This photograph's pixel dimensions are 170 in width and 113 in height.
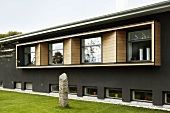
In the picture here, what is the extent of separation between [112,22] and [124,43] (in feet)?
4.17

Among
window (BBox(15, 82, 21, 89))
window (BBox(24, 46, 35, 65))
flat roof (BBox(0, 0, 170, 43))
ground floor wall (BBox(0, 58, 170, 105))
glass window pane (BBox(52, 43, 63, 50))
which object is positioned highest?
flat roof (BBox(0, 0, 170, 43))

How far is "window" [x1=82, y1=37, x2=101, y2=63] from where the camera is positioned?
13.7 metres

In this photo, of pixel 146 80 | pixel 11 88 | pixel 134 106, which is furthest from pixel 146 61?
pixel 11 88

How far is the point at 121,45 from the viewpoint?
12.0 meters

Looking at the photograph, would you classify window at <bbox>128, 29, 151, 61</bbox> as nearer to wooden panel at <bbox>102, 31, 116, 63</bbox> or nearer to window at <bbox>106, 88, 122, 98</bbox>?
wooden panel at <bbox>102, 31, 116, 63</bbox>

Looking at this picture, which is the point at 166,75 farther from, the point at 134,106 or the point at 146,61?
the point at 134,106

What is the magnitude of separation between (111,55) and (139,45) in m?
1.46

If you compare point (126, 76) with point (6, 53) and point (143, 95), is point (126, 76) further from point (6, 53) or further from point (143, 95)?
point (6, 53)

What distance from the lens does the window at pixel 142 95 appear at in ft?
37.0

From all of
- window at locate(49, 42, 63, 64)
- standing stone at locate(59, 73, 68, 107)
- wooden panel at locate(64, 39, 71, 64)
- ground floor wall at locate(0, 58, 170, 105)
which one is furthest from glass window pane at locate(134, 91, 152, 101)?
window at locate(49, 42, 63, 64)

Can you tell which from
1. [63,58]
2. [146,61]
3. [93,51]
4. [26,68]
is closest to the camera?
[146,61]

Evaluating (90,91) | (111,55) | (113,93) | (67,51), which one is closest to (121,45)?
(111,55)

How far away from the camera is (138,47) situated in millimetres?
11719

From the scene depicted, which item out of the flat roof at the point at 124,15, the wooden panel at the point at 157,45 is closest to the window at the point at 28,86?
the flat roof at the point at 124,15
